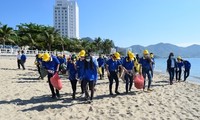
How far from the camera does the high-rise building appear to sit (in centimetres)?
18275

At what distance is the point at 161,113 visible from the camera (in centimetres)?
793

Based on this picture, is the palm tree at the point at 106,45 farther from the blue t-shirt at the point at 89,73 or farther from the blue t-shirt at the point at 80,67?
the blue t-shirt at the point at 89,73

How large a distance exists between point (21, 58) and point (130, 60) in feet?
44.0

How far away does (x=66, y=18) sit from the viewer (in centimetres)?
18488

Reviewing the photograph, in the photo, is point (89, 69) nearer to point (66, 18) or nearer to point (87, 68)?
point (87, 68)

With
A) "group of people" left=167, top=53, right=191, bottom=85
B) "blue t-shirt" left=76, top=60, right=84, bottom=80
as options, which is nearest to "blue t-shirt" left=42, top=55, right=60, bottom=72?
"blue t-shirt" left=76, top=60, right=84, bottom=80

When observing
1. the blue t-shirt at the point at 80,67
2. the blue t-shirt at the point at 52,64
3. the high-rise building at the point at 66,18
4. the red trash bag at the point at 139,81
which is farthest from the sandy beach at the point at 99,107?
the high-rise building at the point at 66,18

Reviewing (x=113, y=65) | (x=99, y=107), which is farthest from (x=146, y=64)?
(x=99, y=107)

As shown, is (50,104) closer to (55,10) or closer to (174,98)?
(174,98)

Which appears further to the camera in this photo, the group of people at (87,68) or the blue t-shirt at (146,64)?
the blue t-shirt at (146,64)

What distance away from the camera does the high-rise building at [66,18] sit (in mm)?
182750

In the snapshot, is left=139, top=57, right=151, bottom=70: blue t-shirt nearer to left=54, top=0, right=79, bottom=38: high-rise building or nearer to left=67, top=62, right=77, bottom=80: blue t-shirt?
left=67, top=62, right=77, bottom=80: blue t-shirt

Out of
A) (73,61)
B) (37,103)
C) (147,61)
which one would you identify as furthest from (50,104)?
(147,61)

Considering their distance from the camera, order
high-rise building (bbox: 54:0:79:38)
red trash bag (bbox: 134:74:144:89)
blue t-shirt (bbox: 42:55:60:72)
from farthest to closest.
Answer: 1. high-rise building (bbox: 54:0:79:38)
2. red trash bag (bbox: 134:74:144:89)
3. blue t-shirt (bbox: 42:55:60:72)
